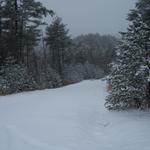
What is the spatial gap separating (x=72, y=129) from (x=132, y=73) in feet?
10.9

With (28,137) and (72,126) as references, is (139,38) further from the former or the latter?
(28,137)

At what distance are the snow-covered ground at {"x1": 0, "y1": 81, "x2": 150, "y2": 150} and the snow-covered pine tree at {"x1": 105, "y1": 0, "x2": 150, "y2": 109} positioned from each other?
1.69ft

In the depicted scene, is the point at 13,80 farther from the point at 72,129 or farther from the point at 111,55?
the point at 72,129

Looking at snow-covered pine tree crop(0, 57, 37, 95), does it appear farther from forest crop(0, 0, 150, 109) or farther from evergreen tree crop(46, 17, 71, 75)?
evergreen tree crop(46, 17, 71, 75)

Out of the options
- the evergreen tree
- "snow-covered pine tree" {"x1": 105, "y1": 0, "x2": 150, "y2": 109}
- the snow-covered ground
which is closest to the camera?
the snow-covered ground

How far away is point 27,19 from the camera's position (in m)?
24.2

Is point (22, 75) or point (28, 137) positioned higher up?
point (22, 75)

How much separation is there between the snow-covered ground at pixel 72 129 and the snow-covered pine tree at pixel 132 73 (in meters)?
0.51

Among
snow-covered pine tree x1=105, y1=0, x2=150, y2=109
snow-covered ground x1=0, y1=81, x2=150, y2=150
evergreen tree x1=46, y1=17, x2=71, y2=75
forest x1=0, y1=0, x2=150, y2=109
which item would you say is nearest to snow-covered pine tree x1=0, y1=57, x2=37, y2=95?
forest x1=0, y1=0, x2=150, y2=109

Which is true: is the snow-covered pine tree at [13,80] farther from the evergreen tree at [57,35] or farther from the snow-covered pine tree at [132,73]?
the evergreen tree at [57,35]

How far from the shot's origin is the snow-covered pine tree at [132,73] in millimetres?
9047

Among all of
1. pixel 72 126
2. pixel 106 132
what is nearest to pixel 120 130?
pixel 106 132

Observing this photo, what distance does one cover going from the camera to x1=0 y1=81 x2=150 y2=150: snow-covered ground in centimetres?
568

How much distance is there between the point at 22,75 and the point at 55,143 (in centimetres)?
1219
